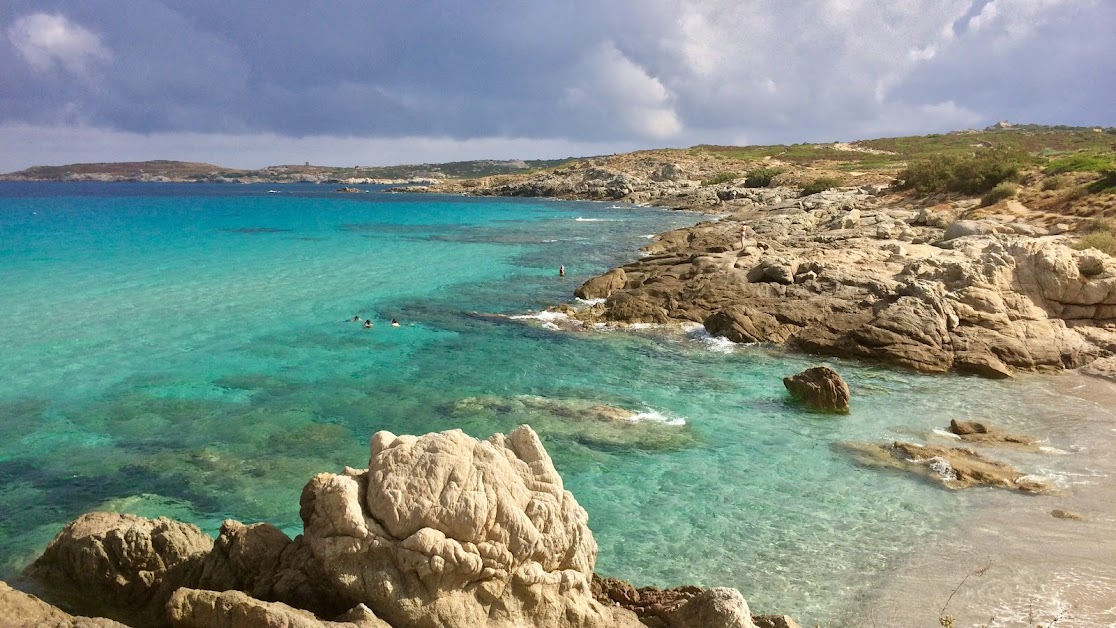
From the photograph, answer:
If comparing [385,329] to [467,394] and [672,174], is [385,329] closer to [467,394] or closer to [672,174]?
[467,394]

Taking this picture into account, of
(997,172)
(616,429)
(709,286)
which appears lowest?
(616,429)

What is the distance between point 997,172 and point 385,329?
44.7 metres

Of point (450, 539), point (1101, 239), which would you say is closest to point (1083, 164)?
point (1101, 239)

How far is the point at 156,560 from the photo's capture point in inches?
324

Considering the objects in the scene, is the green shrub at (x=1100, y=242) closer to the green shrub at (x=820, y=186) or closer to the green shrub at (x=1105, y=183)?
the green shrub at (x=1105, y=183)

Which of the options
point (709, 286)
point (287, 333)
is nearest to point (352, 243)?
point (287, 333)

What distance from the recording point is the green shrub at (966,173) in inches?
1951

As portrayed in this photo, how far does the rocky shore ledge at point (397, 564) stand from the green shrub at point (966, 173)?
51718 mm

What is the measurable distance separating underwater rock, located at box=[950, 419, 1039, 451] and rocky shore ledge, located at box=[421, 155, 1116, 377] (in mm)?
Result: 4673

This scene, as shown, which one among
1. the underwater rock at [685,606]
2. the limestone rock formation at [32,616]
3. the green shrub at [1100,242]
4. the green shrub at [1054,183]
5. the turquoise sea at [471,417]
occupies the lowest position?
the turquoise sea at [471,417]

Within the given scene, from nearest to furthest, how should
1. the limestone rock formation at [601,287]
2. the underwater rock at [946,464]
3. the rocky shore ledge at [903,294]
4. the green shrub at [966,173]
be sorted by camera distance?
the underwater rock at [946,464], the rocky shore ledge at [903,294], the limestone rock formation at [601,287], the green shrub at [966,173]

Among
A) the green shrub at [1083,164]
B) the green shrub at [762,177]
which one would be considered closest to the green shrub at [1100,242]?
the green shrub at [1083,164]

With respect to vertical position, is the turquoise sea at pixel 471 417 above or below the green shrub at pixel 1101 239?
below

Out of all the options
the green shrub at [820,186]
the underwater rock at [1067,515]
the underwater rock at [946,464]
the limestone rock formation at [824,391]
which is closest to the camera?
the underwater rock at [1067,515]
